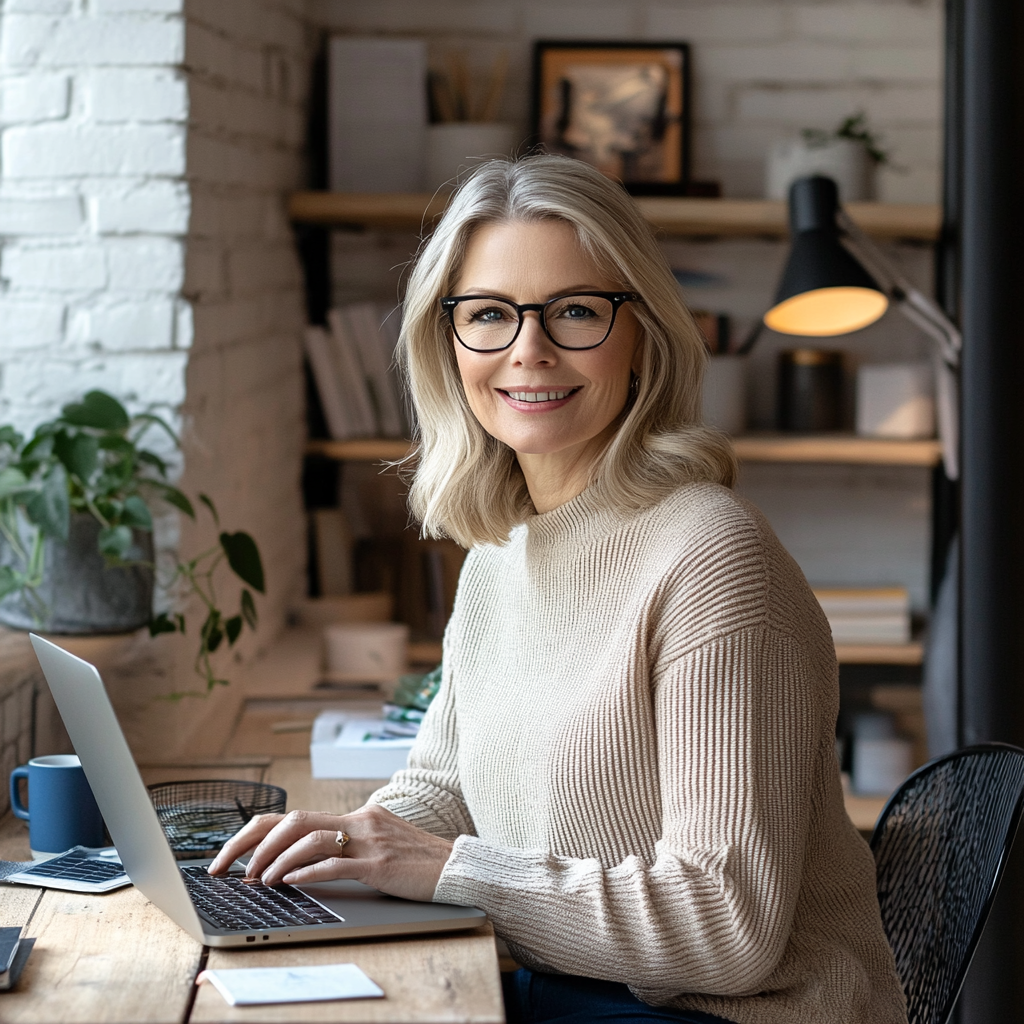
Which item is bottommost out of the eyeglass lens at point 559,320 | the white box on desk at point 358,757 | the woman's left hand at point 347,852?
the white box on desk at point 358,757

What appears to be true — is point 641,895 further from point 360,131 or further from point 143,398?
point 360,131

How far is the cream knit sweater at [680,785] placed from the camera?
1166 millimetres

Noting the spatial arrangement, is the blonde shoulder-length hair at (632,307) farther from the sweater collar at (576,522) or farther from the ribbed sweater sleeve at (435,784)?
the ribbed sweater sleeve at (435,784)

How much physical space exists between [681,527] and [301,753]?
1053 mm

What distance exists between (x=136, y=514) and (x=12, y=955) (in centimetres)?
86

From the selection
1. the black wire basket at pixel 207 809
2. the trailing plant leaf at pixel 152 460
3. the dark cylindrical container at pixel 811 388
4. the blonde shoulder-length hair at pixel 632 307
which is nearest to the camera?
the blonde shoulder-length hair at pixel 632 307

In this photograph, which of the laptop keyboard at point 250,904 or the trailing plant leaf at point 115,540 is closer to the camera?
the laptop keyboard at point 250,904

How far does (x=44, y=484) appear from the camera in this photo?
1.85 metres

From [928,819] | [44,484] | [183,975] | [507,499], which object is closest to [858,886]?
[928,819]

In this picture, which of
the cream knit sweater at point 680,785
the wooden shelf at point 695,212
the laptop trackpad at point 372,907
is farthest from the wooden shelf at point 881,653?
the laptop trackpad at point 372,907

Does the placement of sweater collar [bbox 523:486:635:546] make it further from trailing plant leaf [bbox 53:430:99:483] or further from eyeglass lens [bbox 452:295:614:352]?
trailing plant leaf [bbox 53:430:99:483]

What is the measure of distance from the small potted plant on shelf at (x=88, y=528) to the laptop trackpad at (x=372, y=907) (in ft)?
2.60

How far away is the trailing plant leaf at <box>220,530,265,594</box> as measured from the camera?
1.97 metres

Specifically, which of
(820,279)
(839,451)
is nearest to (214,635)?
(820,279)
